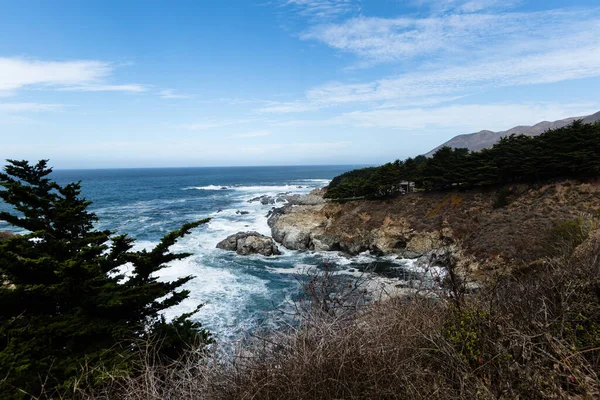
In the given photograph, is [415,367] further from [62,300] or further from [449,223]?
[449,223]

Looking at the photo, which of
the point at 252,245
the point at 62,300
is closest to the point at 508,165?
the point at 252,245

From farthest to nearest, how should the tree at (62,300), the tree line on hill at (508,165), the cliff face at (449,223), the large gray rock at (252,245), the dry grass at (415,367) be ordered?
the large gray rock at (252,245) < the tree line on hill at (508,165) < the cliff face at (449,223) < the tree at (62,300) < the dry grass at (415,367)

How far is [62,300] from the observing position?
910 cm

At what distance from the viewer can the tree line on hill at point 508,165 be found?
27969mm

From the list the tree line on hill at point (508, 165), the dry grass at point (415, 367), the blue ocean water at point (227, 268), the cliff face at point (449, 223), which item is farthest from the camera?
the tree line on hill at point (508, 165)

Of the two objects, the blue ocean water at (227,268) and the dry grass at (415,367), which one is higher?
the dry grass at (415,367)

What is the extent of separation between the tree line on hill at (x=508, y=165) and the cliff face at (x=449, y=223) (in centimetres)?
155

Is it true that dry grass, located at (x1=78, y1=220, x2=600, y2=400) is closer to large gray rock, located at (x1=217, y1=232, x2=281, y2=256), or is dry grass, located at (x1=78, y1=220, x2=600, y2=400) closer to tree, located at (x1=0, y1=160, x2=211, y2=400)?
tree, located at (x1=0, y1=160, x2=211, y2=400)

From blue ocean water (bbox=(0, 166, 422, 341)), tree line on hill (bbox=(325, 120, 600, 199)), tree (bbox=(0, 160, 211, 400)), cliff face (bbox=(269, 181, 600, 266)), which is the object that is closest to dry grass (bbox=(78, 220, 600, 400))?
blue ocean water (bbox=(0, 166, 422, 341))

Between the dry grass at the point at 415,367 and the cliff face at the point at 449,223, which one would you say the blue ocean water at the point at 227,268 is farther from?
the cliff face at the point at 449,223

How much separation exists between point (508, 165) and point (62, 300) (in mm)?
36862

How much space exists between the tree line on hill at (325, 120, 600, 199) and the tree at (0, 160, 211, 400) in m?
32.1

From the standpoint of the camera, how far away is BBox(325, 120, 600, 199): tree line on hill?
27969 millimetres

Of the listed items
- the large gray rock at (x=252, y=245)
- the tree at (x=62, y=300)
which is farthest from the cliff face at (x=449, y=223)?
the tree at (x=62, y=300)
